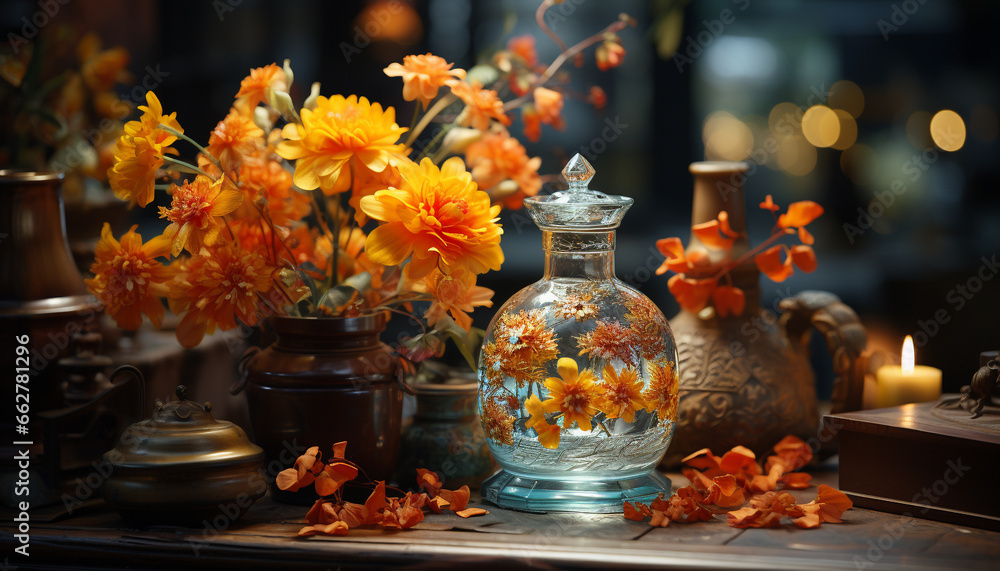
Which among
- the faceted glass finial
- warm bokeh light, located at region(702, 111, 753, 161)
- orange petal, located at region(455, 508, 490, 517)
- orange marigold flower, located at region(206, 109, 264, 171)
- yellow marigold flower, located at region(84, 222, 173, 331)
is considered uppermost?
warm bokeh light, located at region(702, 111, 753, 161)

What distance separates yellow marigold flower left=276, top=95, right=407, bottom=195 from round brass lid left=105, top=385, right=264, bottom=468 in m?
0.24

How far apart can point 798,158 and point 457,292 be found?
2210 millimetres

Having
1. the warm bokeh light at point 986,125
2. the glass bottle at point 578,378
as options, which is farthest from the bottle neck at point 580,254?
the warm bokeh light at point 986,125

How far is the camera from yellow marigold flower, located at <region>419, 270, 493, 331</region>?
913 mm

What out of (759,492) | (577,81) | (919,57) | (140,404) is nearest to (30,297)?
(140,404)

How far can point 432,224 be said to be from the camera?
0.87 m

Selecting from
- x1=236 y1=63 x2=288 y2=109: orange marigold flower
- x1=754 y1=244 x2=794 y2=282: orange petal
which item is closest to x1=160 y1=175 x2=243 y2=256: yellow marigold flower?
x1=236 y1=63 x2=288 y2=109: orange marigold flower

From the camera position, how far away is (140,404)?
99 centimetres

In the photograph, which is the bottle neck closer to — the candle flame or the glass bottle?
the glass bottle

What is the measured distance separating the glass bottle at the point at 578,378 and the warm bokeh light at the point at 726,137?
6.29ft

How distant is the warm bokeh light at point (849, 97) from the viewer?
9.25 feet

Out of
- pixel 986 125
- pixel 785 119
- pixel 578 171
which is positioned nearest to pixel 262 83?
pixel 578 171

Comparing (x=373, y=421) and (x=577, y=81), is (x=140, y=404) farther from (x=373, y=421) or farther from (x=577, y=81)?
(x=577, y=81)

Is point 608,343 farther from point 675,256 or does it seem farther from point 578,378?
point 675,256
